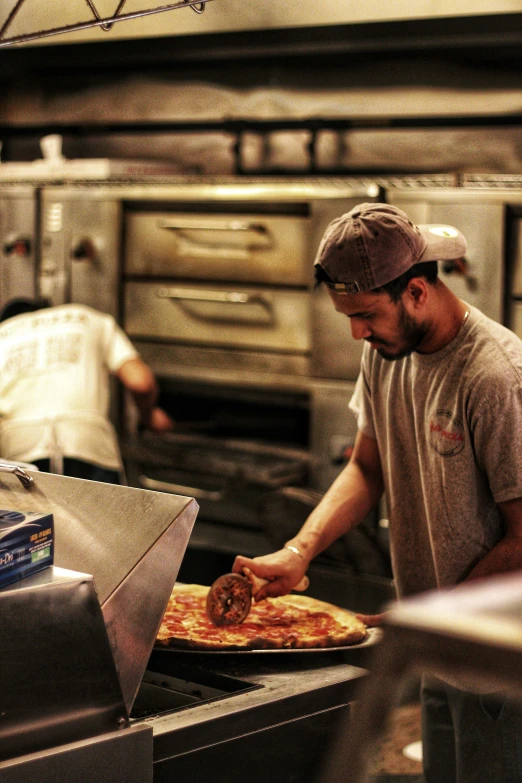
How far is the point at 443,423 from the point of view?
208 cm

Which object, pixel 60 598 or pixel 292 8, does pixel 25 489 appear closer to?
pixel 60 598

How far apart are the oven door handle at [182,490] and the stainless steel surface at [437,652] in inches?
129

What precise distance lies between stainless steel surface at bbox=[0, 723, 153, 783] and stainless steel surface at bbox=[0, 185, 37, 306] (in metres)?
3.25

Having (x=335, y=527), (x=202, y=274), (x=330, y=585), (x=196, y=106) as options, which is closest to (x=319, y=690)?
(x=335, y=527)

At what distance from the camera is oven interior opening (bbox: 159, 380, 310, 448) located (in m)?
4.15

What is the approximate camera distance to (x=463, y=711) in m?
2.08

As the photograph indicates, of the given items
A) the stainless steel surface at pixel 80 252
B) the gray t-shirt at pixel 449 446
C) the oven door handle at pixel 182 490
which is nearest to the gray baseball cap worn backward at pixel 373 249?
the gray t-shirt at pixel 449 446

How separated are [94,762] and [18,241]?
10.9ft

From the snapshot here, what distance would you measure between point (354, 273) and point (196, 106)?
287cm

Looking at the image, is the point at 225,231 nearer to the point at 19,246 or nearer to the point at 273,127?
the point at 273,127

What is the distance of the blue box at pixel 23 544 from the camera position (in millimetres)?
1566

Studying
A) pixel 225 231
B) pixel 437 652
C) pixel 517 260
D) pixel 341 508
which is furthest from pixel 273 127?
pixel 437 652

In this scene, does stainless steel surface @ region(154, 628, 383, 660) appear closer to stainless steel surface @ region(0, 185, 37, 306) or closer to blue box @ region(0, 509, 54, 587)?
blue box @ region(0, 509, 54, 587)

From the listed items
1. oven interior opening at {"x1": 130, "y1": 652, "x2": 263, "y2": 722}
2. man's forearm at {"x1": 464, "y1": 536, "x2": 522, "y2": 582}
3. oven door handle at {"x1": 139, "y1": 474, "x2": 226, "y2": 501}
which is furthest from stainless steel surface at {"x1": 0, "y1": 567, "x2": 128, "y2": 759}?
oven door handle at {"x1": 139, "y1": 474, "x2": 226, "y2": 501}
